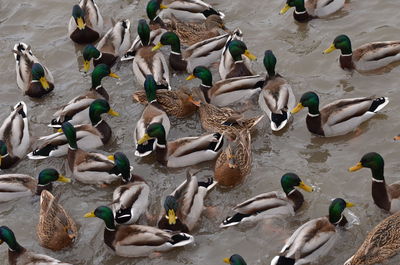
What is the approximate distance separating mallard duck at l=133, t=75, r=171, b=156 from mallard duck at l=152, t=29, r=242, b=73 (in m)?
1.04

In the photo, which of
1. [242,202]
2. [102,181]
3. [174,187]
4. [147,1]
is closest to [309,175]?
[242,202]

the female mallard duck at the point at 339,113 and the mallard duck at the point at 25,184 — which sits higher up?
the female mallard duck at the point at 339,113

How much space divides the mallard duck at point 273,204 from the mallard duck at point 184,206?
369mm

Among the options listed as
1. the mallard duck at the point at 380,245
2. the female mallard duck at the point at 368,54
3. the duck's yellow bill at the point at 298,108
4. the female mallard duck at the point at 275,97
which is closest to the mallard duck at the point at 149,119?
the female mallard duck at the point at 275,97

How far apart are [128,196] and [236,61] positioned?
3.10 meters

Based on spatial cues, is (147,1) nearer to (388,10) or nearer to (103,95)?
(103,95)

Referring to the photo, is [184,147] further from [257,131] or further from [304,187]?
[304,187]

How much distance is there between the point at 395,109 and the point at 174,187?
10.6 feet

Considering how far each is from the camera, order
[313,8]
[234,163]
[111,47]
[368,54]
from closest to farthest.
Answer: [234,163] → [368,54] → [111,47] → [313,8]

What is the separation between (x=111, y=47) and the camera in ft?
39.3

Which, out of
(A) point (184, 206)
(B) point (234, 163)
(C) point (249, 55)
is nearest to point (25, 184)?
(A) point (184, 206)

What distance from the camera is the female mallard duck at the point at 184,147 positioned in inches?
383

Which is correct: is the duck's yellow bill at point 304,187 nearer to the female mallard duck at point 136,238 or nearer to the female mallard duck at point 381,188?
the female mallard duck at point 381,188

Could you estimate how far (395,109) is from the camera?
33.6ft
